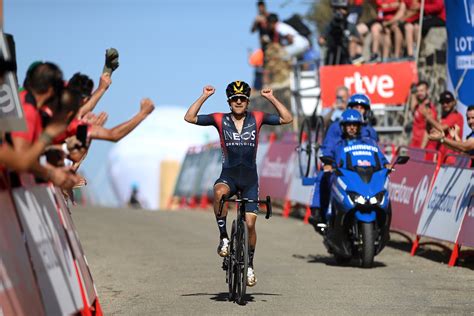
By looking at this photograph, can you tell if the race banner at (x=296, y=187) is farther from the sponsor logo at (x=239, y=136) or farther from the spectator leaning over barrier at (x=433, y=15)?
the sponsor logo at (x=239, y=136)

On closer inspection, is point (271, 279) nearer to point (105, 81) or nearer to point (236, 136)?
point (236, 136)

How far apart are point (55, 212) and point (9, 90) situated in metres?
1.12

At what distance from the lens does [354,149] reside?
55.8ft

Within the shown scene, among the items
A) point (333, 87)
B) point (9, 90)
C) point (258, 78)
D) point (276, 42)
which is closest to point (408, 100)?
point (333, 87)

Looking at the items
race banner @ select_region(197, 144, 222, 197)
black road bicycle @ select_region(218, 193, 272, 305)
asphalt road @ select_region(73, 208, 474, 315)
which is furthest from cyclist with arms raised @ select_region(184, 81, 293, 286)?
race banner @ select_region(197, 144, 222, 197)

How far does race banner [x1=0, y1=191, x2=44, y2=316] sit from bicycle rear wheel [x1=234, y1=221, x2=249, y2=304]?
158 inches

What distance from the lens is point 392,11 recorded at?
24500 millimetres

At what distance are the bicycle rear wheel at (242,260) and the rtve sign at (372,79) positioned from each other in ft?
38.5

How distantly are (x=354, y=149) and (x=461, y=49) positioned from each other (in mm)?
2550

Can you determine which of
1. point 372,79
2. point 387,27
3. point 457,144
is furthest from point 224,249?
point 387,27

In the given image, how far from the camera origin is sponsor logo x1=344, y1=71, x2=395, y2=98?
24625 millimetres

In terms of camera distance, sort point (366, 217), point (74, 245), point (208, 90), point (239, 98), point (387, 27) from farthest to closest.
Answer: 1. point (387, 27)
2. point (366, 217)
3. point (208, 90)
4. point (239, 98)
5. point (74, 245)

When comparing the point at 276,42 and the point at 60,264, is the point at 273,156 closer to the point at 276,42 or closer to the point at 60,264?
the point at 276,42

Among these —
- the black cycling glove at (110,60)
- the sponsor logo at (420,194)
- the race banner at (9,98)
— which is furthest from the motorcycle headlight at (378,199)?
the race banner at (9,98)
